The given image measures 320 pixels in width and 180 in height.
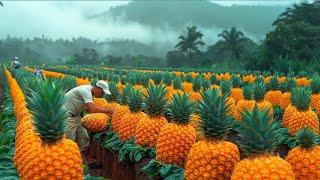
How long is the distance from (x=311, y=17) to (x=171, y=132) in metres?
A: 46.3

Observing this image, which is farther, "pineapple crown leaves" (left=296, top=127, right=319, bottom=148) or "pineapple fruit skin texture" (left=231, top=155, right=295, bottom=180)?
"pineapple crown leaves" (left=296, top=127, right=319, bottom=148)

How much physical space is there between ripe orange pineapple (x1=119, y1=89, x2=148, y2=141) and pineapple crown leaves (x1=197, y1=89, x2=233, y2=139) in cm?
337

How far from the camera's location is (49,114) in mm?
5148

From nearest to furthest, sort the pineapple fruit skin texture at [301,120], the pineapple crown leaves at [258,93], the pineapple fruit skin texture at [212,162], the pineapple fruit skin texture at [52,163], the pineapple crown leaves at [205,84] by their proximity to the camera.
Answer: the pineapple fruit skin texture at [52,163] → the pineapple fruit skin texture at [212,162] → the pineapple fruit skin texture at [301,120] → the pineapple crown leaves at [258,93] → the pineapple crown leaves at [205,84]

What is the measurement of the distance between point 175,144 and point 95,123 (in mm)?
4239

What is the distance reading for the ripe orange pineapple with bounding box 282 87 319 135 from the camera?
943 cm

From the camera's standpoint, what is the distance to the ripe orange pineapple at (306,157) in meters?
5.46

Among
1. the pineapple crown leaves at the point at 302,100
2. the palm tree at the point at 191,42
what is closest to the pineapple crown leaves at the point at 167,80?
the pineapple crown leaves at the point at 302,100

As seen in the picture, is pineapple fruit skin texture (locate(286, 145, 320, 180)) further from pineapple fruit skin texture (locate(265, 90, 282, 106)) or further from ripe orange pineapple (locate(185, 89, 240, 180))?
pineapple fruit skin texture (locate(265, 90, 282, 106))

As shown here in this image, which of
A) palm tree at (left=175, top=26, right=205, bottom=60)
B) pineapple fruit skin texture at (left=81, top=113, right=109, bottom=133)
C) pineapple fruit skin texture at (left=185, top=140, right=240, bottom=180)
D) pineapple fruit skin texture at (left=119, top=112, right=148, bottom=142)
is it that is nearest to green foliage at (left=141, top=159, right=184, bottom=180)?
pineapple fruit skin texture at (left=185, top=140, right=240, bottom=180)

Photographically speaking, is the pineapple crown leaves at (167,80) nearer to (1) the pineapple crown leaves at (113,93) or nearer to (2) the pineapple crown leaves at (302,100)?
(1) the pineapple crown leaves at (113,93)

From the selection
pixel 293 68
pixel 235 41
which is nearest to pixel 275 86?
pixel 293 68

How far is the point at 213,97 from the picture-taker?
5.80 meters

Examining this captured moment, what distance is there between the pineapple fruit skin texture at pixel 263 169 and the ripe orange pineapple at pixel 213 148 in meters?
0.73
